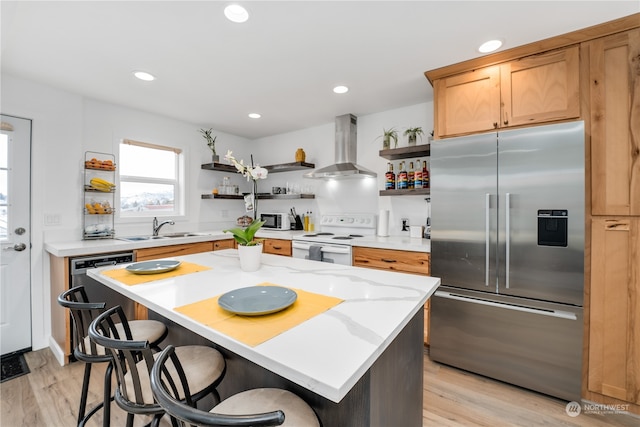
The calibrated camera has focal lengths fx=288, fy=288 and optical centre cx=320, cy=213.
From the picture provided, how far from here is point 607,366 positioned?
185cm

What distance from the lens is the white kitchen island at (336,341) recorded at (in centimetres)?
74

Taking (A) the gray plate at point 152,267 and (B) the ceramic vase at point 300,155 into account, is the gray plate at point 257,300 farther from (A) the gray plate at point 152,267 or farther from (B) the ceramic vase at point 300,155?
(B) the ceramic vase at point 300,155

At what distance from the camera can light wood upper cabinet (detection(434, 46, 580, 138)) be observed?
1993 mm

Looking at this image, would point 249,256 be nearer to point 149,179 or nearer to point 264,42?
point 264,42

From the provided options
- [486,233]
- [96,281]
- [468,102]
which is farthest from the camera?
[96,281]

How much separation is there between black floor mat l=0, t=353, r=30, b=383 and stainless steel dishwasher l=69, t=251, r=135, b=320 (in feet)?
2.19

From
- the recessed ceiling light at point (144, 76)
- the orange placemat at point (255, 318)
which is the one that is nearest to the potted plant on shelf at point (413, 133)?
the orange placemat at point (255, 318)

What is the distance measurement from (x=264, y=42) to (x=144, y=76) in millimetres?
1235

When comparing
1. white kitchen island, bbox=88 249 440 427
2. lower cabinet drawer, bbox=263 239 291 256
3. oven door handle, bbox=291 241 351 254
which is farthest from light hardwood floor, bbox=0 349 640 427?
lower cabinet drawer, bbox=263 239 291 256

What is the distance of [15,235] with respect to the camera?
2570 mm

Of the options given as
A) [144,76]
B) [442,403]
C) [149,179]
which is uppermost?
[144,76]

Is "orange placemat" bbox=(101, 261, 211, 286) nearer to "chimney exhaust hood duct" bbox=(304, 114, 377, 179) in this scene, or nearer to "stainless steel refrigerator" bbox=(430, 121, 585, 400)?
"stainless steel refrigerator" bbox=(430, 121, 585, 400)

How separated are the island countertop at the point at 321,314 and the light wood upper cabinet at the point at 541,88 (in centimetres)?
158

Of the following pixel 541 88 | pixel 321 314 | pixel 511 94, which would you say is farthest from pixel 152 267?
pixel 541 88
